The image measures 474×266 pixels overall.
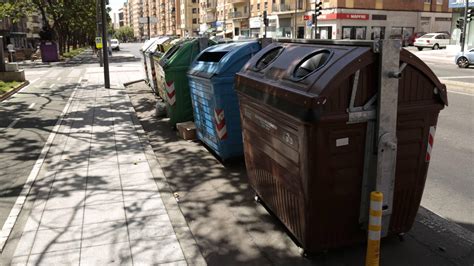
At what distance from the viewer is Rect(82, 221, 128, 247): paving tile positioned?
397 centimetres

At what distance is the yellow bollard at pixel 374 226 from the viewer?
2.84 m

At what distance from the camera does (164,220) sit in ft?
14.5

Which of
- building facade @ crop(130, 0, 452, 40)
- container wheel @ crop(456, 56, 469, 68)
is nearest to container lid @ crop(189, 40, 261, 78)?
container wheel @ crop(456, 56, 469, 68)

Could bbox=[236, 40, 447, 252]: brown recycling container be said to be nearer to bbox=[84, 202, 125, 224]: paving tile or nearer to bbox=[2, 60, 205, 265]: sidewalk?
bbox=[2, 60, 205, 265]: sidewalk

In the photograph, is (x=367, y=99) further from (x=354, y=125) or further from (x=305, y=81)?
(x=305, y=81)

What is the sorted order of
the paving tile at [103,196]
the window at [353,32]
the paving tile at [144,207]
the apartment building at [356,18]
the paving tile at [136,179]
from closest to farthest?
the paving tile at [144,207], the paving tile at [103,196], the paving tile at [136,179], the apartment building at [356,18], the window at [353,32]

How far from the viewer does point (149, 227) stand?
4258 millimetres

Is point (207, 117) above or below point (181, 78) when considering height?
below

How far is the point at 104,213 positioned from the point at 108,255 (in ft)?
3.18

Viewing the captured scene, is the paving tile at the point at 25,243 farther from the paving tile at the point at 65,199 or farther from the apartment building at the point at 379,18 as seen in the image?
the apartment building at the point at 379,18

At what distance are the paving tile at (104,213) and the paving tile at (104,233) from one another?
10 centimetres

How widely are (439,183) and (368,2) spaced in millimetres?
48389

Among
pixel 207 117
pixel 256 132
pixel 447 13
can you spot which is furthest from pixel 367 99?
pixel 447 13

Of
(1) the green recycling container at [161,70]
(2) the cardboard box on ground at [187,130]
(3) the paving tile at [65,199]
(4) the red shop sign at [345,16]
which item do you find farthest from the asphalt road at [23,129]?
(4) the red shop sign at [345,16]
